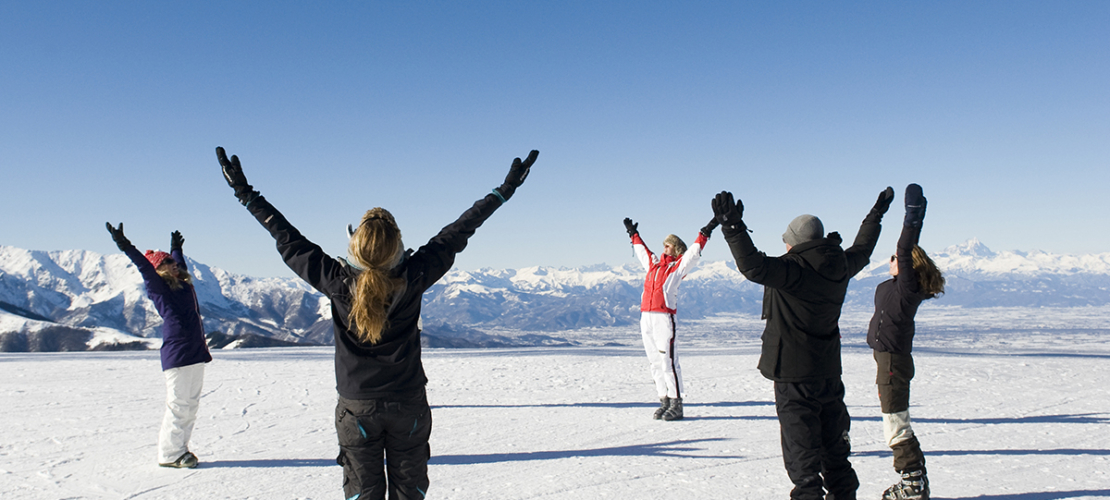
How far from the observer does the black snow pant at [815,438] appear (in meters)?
3.73

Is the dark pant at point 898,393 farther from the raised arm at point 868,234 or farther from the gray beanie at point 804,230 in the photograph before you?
the gray beanie at point 804,230

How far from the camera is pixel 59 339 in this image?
13500cm

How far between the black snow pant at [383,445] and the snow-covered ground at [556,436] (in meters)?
1.75

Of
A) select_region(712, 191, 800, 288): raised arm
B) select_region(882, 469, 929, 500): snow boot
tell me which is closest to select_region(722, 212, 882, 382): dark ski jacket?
select_region(712, 191, 800, 288): raised arm

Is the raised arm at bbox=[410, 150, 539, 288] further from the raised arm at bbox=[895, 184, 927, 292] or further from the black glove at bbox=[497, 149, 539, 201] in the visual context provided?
the raised arm at bbox=[895, 184, 927, 292]

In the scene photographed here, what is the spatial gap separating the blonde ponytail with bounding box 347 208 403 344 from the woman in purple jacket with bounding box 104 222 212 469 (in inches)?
139

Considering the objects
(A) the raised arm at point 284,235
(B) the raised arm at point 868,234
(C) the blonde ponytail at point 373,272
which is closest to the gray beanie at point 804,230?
(B) the raised arm at point 868,234

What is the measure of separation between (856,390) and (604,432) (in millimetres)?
5339

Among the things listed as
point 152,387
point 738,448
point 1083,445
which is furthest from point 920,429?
point 152,387

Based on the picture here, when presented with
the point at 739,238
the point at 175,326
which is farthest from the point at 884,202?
the point at 175,326

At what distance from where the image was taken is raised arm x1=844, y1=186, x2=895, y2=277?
420cm

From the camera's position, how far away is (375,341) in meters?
2.98

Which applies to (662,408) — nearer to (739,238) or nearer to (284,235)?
(739,238)

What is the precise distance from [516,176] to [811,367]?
89.5 inches
